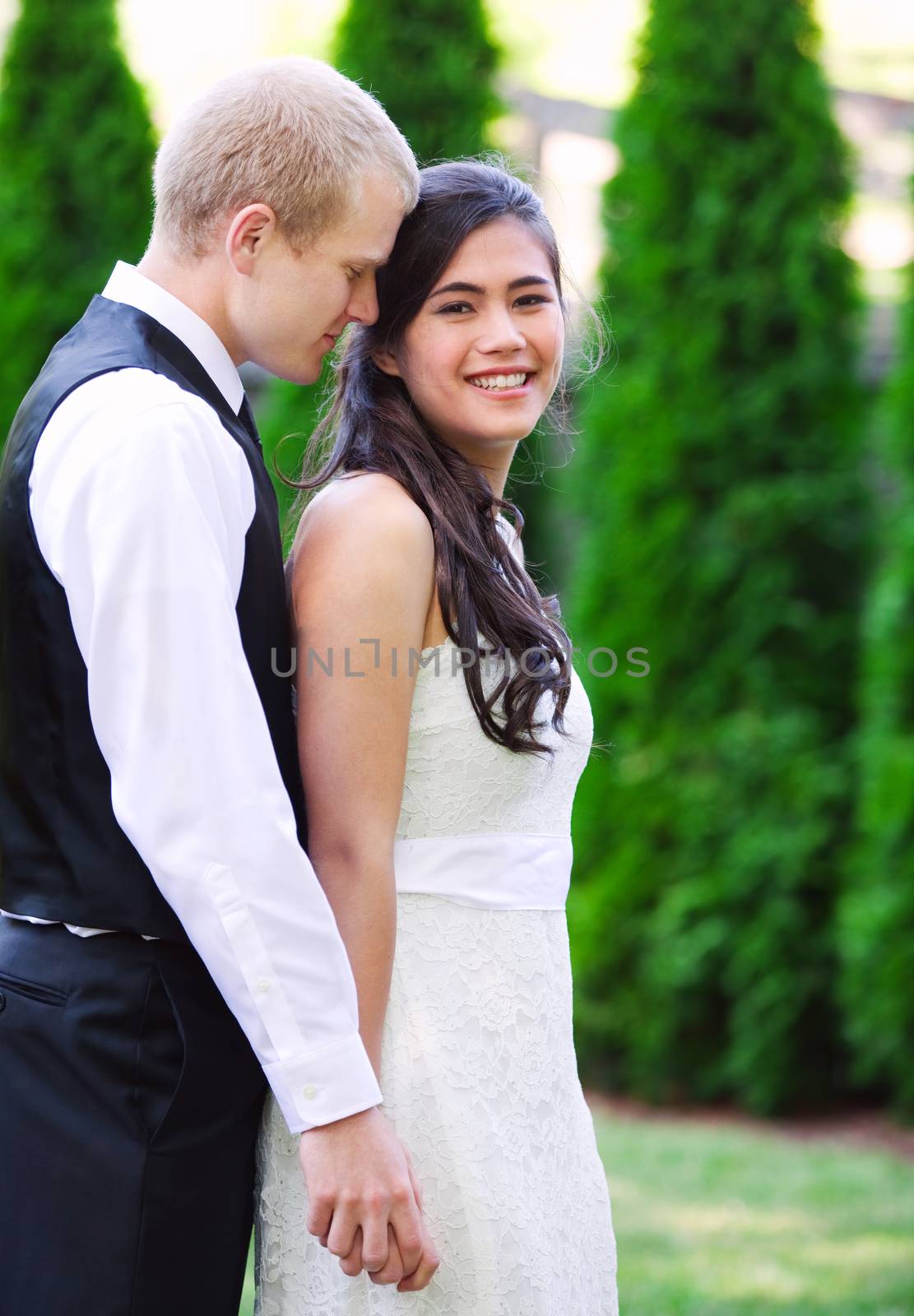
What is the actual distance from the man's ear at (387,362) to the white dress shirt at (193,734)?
2.01 feet

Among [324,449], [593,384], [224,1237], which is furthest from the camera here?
[593,384]

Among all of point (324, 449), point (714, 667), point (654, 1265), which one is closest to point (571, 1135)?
point (324, 449)

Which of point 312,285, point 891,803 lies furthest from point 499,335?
point 891,803

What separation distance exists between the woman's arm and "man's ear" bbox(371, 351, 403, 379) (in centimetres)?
Answer: 40

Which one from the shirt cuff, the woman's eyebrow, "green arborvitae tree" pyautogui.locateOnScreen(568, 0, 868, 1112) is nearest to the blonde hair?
the woman's eyebrow

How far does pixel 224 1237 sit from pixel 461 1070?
0.34 metres

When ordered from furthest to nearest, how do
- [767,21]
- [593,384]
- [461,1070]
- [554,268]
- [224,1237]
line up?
[593,384] → [767,21] → [554,268] → [461,1070] → [224,1237]

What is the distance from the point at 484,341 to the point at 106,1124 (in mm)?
1127

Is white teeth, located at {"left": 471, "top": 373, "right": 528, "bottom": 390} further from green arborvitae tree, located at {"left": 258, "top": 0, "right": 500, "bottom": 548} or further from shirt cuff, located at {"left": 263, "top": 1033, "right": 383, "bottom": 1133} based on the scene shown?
green arborvitae tree, located at {"left": 258, "top": 0, "right": 500, "bottom": 548}

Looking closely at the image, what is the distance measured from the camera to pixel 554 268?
2145mm

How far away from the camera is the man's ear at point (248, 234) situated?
1624mm

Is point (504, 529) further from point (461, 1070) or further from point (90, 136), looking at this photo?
point (90, 136)

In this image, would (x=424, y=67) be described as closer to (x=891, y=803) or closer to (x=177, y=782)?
(x=891, y=803)

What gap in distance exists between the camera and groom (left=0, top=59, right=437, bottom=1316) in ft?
4.69
